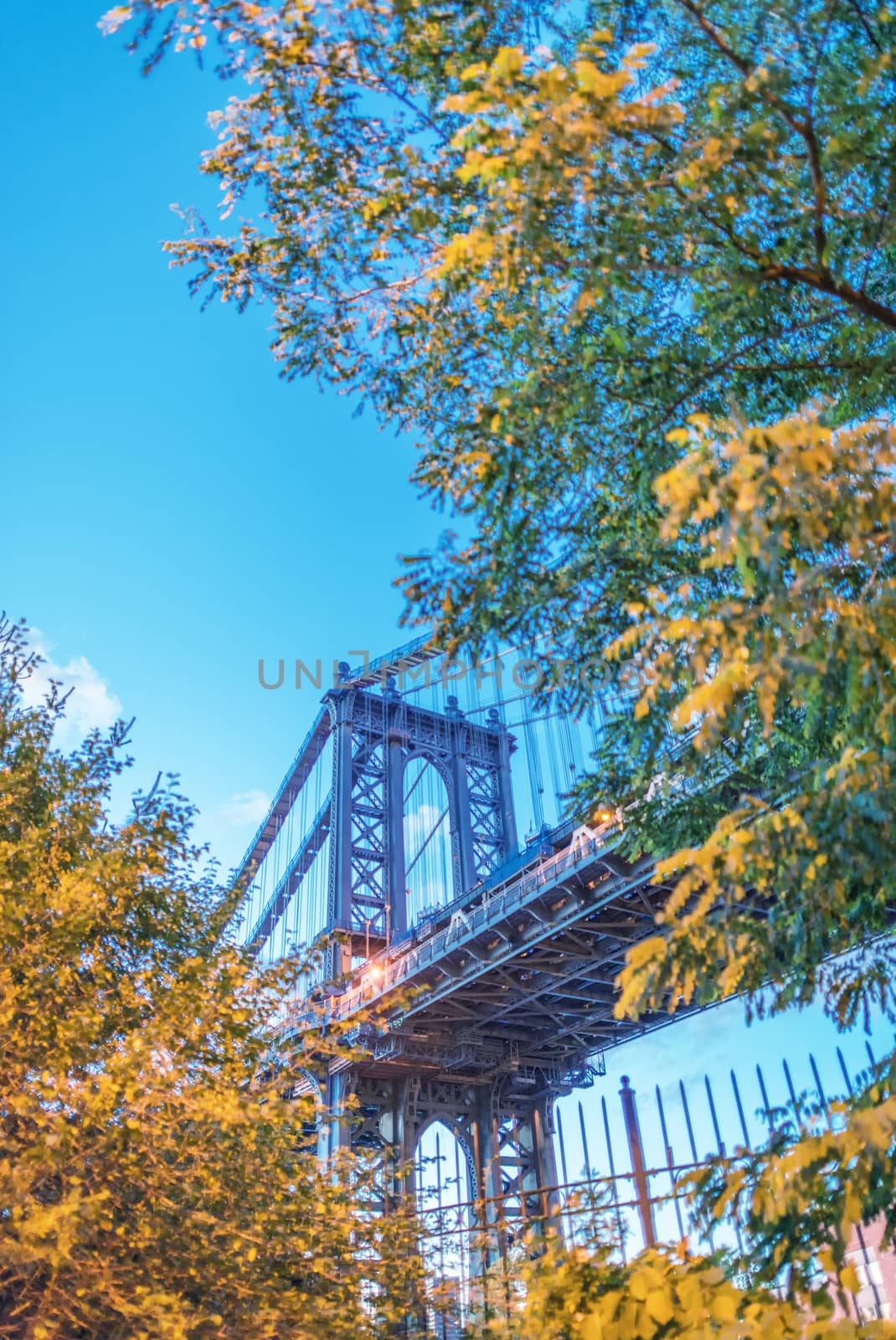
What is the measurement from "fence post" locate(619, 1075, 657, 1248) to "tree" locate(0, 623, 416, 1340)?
1.71m

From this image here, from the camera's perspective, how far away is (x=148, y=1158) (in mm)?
5922

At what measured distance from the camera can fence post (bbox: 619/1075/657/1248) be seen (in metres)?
6.25

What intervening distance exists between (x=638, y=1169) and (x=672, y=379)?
5.02 meters

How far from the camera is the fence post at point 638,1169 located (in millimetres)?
6246

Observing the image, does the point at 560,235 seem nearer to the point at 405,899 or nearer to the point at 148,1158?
the point at 148,1158

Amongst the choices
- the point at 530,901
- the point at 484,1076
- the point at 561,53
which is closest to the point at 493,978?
the point at 530,901

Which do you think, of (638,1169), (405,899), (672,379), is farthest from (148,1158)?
(405,899)

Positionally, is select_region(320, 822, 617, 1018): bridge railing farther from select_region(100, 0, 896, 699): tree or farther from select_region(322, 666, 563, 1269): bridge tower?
select_region(100, 0, 896, 699): tree

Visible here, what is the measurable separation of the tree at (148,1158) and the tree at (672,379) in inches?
119

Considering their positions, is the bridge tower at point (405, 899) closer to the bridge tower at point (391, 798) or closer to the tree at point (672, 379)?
the bridge tower at point (391, 798)

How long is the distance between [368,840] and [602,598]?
41361mm

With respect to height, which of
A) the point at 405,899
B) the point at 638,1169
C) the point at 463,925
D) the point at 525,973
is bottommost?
the point at 638,1169

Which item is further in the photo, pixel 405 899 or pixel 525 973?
pixel 405 899

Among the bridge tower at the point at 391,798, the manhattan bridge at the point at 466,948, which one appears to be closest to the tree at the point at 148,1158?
the manhattan bridge at the point at 466,948
